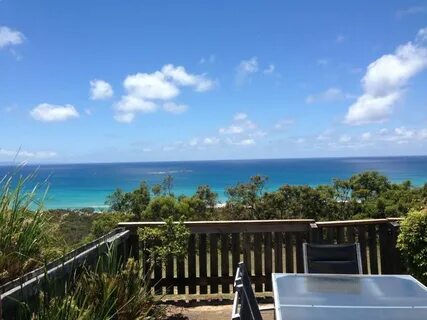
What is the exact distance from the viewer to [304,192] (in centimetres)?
1168

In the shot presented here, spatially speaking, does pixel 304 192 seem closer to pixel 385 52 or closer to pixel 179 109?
pixel 385 52

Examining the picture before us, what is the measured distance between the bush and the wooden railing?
0.62 m

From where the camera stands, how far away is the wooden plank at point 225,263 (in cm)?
543

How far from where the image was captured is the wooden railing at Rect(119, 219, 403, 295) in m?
5.38

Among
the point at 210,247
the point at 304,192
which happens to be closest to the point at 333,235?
the point at 210,247

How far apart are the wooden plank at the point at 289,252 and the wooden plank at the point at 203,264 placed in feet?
3.14

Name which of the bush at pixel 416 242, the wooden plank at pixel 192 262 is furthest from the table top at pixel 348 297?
the wooden plank at pixel 192 262

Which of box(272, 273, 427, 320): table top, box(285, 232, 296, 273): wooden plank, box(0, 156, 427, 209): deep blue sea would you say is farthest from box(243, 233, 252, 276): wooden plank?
box(0, 156, 427, 209): deep blue sea

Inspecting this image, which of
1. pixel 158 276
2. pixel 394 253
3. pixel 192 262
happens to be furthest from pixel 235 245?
pixel 394 253

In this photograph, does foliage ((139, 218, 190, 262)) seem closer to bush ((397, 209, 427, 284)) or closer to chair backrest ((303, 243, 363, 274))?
chair backrest ((303, 243, 363, 274))

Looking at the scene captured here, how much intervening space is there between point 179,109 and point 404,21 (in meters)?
36.8

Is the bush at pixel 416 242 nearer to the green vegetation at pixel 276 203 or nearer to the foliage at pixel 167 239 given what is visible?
the foliage at pixel 167 239

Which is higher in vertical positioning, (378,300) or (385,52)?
(385,52)

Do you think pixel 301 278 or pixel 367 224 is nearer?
pixel 301 278
